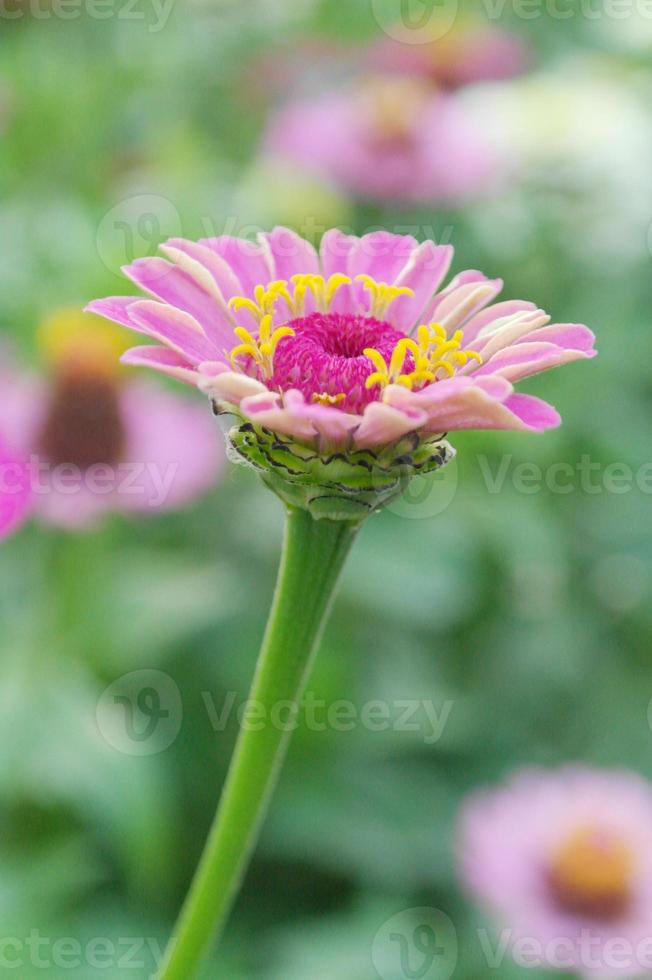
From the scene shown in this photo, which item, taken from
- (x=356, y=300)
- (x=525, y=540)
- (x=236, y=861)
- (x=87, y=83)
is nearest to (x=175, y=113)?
(x=87, y=83)

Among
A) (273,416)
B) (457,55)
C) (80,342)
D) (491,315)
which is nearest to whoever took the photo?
(273,416)

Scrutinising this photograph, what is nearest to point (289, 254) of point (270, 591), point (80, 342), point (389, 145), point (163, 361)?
point (163, 361)

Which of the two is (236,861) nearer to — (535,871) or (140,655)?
(140,655)

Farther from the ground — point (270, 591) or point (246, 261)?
point (246, 261)

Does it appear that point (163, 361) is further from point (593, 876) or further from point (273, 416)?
point (593, 876)

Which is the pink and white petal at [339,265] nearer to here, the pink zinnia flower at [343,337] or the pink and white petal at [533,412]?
the pink zinnia flower at [343,337]

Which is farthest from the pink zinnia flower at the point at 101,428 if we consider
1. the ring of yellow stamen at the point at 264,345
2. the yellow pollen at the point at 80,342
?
the ring of yellow stamen at the point at 264,345
